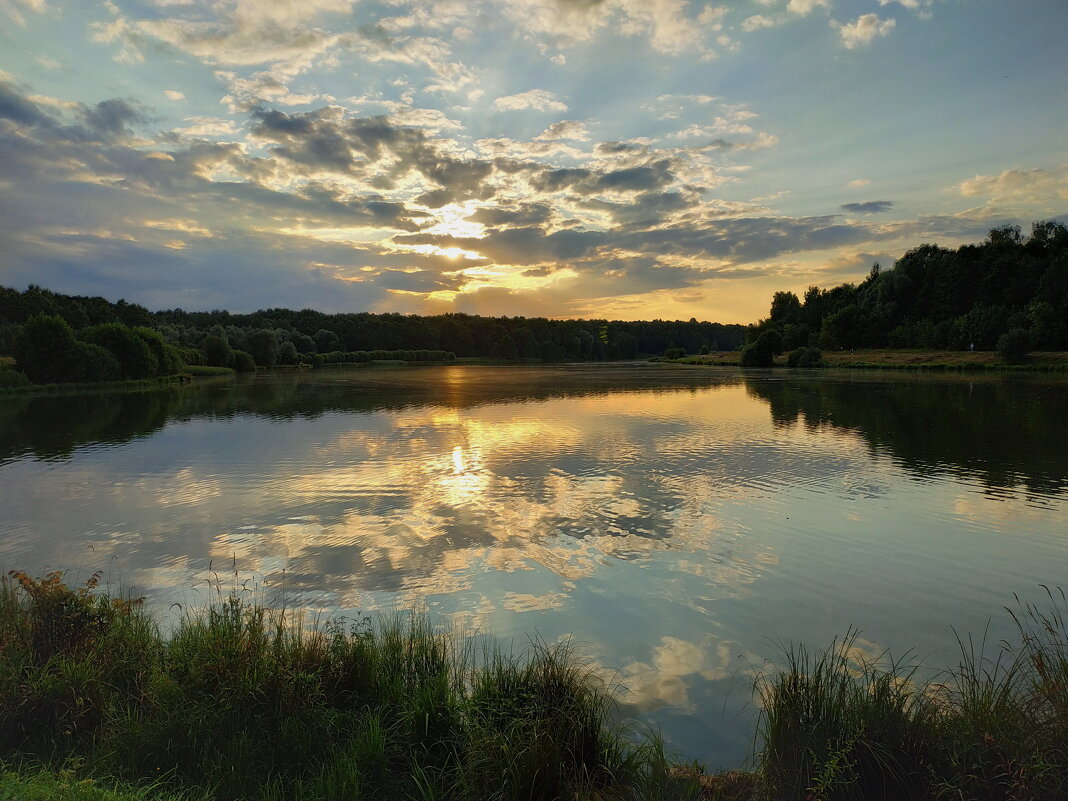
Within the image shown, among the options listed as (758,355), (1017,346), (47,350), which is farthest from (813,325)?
(47,350)

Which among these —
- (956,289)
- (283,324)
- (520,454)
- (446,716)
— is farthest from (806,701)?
(283,324)

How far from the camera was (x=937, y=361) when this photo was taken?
74688 mm

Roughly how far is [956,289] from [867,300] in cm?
1369

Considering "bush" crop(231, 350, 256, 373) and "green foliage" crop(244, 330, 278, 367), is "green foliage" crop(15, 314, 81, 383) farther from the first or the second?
"green foliage" crop(244, 330, 278, 367)

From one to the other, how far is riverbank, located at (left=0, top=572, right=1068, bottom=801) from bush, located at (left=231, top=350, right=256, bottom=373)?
99.7 meters

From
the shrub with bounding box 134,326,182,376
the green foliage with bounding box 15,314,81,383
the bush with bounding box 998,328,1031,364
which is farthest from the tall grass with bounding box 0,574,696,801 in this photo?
the bush with bounding box 998,328,1031,364

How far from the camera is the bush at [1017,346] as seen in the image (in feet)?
216

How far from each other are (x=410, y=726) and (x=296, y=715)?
1.02m

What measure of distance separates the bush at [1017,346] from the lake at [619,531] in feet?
166

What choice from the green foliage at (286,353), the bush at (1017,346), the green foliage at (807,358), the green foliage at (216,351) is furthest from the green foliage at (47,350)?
the bush at (1017,346)

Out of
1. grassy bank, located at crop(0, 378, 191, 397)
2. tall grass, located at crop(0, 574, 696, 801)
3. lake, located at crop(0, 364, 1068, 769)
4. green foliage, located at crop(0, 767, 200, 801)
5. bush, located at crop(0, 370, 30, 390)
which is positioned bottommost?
lake, located at crop(0, 364, 1068, 769)

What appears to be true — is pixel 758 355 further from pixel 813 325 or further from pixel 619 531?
pixel 619 531

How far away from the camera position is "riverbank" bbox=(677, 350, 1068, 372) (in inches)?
2516

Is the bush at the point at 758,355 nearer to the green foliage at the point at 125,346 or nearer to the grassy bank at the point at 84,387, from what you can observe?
the grassy bank at the point at 84,387
